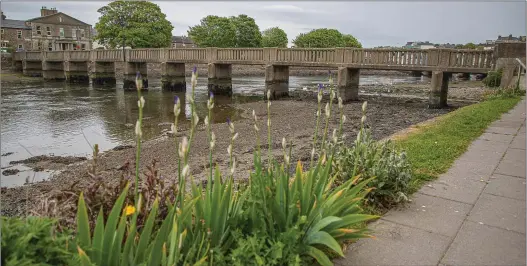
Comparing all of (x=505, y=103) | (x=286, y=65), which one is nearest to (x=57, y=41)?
(x=286, y=65)

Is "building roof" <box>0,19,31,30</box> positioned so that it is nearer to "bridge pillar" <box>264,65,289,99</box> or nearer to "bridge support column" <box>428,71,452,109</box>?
"bridge pillar" <box>264,65,289,99</box>

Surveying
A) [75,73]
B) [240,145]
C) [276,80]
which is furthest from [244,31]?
[240,145]

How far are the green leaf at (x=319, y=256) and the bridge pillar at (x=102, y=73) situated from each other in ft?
154

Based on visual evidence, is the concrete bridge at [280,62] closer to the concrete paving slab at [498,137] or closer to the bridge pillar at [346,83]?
the bridge pillar at [346,83]

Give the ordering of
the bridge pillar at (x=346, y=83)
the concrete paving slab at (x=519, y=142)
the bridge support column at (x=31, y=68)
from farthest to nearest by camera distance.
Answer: the bridge support column at (x=31, y=68) < the bridge pillar at (x=346, y=83) < the concrete paving slab at (x=519, y=142)

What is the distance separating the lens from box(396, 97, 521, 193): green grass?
20.3 ft

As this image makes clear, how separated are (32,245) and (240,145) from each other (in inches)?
447

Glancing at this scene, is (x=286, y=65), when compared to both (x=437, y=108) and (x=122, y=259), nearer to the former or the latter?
(x=437, y=108)

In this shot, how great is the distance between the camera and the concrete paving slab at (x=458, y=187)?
5.07m

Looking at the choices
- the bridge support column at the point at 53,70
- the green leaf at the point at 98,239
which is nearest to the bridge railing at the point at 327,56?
the bridge support column at the point at 53,70

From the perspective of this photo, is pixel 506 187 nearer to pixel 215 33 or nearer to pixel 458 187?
pixel 458 187

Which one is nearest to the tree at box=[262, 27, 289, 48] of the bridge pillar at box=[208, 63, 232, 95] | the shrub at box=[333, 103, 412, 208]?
the bridge pillar at box=[208, 63, 232, 95]

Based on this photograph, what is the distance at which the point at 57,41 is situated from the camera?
85.5 metres

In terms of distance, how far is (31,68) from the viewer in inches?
2347
